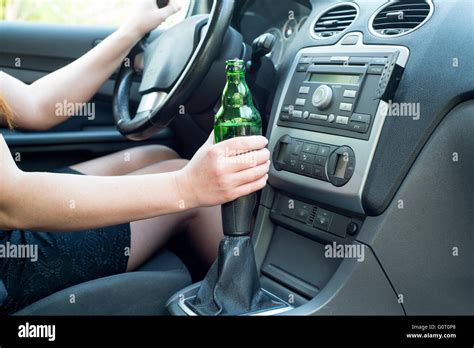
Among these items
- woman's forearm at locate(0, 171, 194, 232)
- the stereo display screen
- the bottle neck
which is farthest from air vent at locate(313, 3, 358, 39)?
woman's forearm at locate(0, 171, 194, 232)

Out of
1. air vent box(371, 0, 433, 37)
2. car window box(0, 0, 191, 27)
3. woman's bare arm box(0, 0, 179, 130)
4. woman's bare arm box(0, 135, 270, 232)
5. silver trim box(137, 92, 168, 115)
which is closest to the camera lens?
woman's bare arm box(0, 135, 270, 232)

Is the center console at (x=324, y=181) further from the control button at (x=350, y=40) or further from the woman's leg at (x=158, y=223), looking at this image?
the woman's leg at (x=158, y=223)

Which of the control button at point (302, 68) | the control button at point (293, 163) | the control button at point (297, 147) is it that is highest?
the control button at point (302, 68)

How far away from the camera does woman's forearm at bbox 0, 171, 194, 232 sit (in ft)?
3.33

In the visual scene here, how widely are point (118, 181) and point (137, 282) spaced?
0.25 meters

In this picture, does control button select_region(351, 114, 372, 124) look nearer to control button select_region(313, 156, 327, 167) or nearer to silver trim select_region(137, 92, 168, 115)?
control button select_region(313, 156, 327, 167)

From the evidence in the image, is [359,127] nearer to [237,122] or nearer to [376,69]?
[376,69]

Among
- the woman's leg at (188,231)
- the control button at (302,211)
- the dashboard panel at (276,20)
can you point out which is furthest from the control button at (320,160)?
the dashboard panel at (276,20)

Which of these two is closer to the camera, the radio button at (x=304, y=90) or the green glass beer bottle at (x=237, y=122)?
the green glass beer bottle at (x=237, y=122)

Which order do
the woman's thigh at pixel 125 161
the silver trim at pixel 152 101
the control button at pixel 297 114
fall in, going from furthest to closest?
1. the woman's thigh at pixel 125 161
2. the silver trim at pixel 152 101
3. the control button at pixel 297 114

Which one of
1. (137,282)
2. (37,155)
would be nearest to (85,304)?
(137,282)

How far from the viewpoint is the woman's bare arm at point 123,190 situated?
100 cm

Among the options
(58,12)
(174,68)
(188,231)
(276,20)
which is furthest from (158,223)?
(58,12)

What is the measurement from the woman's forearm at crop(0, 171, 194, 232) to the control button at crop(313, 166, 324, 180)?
0.31m
